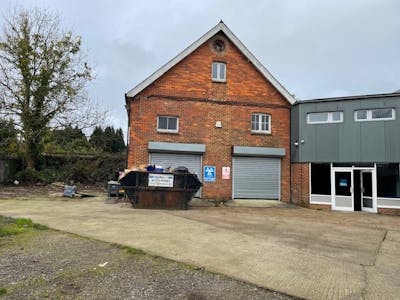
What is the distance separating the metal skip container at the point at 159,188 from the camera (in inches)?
526

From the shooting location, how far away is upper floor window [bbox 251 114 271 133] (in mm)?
18141

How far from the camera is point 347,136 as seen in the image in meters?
16.4

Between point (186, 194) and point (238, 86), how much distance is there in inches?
280

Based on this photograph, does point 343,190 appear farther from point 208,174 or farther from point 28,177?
point 28,177

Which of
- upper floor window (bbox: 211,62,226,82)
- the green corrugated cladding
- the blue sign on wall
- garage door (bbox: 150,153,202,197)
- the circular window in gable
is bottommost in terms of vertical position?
the blue sign on wall

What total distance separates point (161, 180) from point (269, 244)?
6.72m

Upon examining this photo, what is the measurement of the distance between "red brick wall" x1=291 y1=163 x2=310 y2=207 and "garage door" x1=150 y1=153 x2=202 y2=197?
4.96 meters

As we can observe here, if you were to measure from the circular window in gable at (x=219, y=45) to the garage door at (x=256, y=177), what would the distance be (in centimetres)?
582

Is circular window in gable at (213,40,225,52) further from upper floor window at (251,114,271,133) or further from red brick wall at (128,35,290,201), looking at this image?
upper floor window at (251,114,271,133)

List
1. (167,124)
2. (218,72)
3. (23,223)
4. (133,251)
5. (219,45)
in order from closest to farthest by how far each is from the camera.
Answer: (133,251) < (23,223) < (167,124) < (218,72) < (219,45)

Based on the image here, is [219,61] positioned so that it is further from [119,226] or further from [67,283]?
[67,283]

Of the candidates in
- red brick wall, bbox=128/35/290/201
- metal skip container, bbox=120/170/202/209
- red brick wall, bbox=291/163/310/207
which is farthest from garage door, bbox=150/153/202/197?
red brick wall, bbox=291/163/310/207

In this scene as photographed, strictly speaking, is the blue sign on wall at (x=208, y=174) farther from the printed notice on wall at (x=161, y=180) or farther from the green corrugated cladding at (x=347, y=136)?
the green corrugated cladding at (x=347, y=136)

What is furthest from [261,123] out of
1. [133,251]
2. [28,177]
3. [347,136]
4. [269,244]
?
[28,177]
